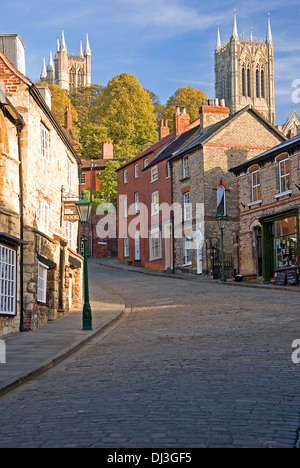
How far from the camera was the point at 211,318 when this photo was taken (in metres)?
18.8

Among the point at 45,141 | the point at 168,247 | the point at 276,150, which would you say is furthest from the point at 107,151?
the point at 45,141

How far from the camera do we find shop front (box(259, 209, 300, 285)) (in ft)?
104

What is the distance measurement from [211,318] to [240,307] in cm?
255

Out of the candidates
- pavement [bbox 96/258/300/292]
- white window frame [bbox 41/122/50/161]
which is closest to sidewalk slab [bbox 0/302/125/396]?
white window frame [bbox 41/122/50/161]

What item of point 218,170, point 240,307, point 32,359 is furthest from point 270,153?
point 32,359

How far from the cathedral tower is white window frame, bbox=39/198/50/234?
399ft

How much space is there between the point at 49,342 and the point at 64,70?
18344cm

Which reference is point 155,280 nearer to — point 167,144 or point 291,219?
point 291,219

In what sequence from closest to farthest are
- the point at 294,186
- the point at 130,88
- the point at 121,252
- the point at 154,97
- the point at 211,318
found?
1. the point at 211,318
2. the point at 294,186
3. the point at 121,252
4. the point at 130,88
5. the point at 154,97

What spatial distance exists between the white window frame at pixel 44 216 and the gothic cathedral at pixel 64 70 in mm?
167870

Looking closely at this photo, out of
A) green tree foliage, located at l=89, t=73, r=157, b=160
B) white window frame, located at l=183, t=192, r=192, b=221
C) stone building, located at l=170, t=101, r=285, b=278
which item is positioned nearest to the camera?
stone building, located at l=170, t=101, r=285, b=278

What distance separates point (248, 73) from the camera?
14412 centimetres

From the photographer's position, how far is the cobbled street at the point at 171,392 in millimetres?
6508

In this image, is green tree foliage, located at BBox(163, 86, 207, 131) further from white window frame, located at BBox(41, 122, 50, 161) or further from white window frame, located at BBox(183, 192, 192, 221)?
white window frame, located at BBox(41, 122, 50, 161)
